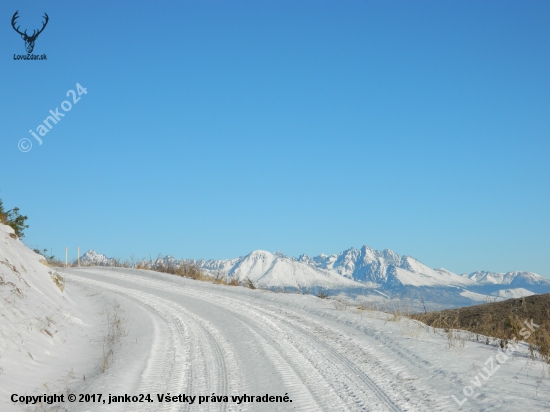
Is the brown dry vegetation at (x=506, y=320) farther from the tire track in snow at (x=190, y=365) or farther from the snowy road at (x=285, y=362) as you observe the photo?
the tire track in snow at (x=190, y=365)

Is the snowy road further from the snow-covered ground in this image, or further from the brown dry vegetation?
the brown dry vegetation

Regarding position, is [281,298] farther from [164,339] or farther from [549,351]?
[549,351]

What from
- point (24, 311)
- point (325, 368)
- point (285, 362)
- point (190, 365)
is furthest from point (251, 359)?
point (24, 311)

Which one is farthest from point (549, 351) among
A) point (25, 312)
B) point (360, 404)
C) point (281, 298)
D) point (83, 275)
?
point (83, 275)

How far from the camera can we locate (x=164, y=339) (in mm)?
11242

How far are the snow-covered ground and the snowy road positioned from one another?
1.1 inches

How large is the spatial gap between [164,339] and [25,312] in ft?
9.79

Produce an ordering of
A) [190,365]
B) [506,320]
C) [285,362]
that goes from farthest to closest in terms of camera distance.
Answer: [506,320]
[285,362]
[190,365]

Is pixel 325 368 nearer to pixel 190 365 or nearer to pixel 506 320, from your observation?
pixel 190 365

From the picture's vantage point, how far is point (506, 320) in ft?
48.9

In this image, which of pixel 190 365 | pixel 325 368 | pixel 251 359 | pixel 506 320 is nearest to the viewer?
pixel 325 368

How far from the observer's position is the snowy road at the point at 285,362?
730 cm

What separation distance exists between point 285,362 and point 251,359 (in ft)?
2.30

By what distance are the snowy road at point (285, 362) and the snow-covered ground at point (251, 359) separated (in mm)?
28
